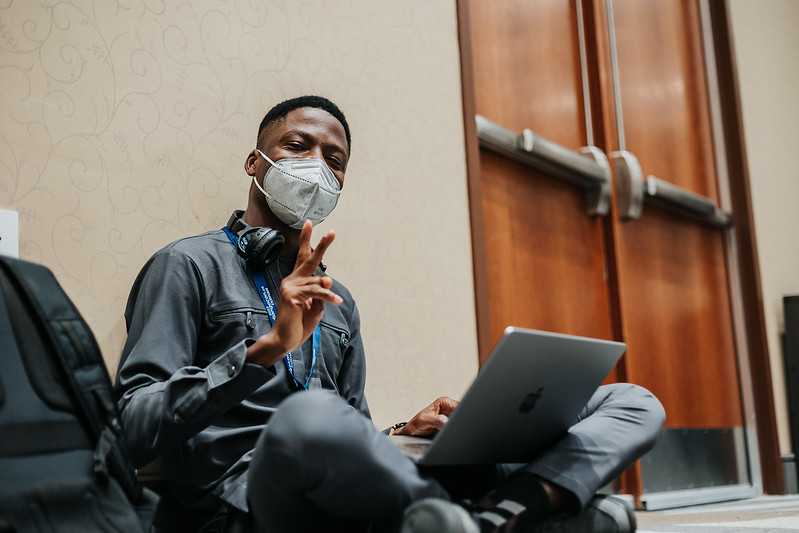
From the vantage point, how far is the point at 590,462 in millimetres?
1160

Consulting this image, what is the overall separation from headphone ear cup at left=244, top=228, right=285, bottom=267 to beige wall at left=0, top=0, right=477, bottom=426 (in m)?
0.24

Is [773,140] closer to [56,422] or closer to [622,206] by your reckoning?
[622,206]

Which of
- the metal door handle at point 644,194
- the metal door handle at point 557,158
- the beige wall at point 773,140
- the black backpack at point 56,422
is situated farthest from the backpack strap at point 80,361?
the beige wall at point 773,140

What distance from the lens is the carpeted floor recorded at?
6.64 ft

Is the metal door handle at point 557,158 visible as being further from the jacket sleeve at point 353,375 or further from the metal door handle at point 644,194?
the jacket sleeve at point 353,375

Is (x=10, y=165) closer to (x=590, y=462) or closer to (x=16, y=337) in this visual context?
(x=16, y=337)

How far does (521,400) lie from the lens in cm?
114

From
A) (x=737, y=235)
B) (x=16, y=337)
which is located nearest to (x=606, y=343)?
(x=16, y=337)

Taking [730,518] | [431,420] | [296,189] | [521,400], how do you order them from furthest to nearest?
1. [730,518]
2. [296,189]
3. [431,420]
4. [521,400]

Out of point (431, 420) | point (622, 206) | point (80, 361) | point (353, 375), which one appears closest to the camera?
point (80, 361)

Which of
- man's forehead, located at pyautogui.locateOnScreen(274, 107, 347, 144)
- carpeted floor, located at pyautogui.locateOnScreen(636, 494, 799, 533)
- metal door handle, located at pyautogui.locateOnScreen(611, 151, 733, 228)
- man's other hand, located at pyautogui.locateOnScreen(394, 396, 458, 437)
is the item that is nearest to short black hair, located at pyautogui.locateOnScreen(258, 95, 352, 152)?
man's forehead, located at pyautogui.locateOnScreen(274, 107, 347, 144)

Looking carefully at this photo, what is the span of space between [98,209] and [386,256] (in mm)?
805

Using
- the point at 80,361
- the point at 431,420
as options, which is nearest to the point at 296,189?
the point at 431,420

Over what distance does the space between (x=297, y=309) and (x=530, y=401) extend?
14.6 inches
